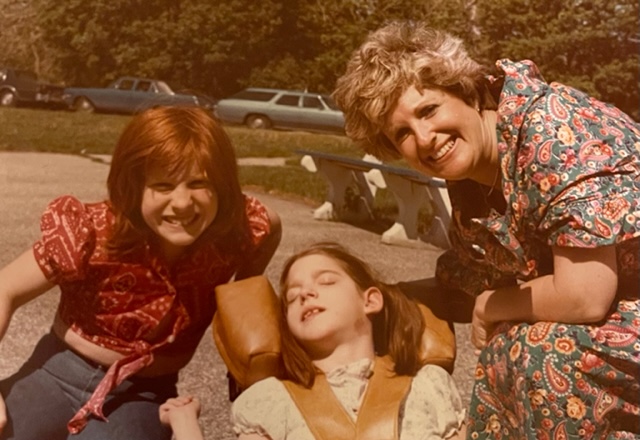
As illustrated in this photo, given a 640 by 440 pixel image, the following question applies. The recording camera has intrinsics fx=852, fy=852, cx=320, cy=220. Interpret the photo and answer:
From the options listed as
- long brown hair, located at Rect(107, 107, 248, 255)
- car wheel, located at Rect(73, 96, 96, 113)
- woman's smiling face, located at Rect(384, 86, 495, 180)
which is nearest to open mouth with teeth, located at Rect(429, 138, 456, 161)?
woman's smiling face, located at Rect(384, 86, 495, 180)

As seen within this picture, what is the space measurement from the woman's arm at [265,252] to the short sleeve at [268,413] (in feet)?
0.57

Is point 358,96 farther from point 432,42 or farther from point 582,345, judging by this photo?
point 582,345

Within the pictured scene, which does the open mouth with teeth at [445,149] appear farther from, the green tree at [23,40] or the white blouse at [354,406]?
the green tree at [23,40]

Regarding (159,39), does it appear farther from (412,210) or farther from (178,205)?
(412,210)

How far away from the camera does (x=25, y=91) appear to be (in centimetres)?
115

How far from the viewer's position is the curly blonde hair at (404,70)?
0.96 m

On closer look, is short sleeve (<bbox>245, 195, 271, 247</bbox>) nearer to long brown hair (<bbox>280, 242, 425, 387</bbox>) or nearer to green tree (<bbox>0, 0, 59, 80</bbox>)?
long brown hair (<bbox>280, 242, 425, 387</bbox>)

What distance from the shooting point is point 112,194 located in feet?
3.44

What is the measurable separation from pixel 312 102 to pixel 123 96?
25 cm

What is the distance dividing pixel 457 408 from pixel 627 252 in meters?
0.29

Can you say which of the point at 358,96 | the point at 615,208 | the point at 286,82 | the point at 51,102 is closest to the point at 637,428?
the point at 615,208

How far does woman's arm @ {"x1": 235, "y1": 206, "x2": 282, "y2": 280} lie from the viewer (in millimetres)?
1140

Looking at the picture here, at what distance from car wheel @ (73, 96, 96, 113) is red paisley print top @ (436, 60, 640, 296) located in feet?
1.76

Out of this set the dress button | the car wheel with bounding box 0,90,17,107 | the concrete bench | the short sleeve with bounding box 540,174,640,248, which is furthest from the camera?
the concrete bench
